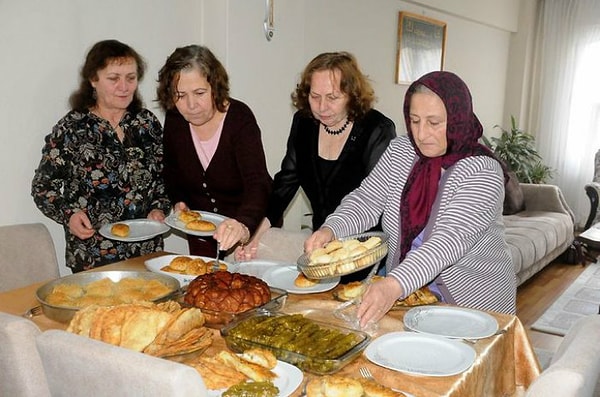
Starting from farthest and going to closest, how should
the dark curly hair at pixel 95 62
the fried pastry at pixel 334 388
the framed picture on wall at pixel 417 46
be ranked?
the framed picture on wall at pixel 417 46, the dark curly hair at pixel 95 62, the fried pastry at pixel 334 388

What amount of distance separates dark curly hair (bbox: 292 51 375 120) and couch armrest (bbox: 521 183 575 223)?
4066mm

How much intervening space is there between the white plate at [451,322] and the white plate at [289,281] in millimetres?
308

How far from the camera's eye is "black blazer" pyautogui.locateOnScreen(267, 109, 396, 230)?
2237 mm

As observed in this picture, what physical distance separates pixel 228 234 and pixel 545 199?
4.59 metres

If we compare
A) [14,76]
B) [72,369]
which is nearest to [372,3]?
[14,76]

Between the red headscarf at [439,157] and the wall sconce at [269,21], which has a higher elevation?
the wall sconce at [269,21]

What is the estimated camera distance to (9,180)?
2.58 m

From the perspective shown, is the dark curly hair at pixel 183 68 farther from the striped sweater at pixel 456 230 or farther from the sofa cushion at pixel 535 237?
the sofa cushion at pixel 535 237

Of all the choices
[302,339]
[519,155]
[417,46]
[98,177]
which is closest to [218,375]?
[302,339]

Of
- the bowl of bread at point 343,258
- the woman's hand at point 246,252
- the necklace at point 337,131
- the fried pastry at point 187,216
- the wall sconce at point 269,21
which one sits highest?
the wall sconce at point 269,21

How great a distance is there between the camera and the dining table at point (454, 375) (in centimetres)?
122

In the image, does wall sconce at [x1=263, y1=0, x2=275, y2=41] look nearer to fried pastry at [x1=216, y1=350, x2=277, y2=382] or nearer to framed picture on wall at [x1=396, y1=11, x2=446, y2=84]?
framed picture on wall at [x1=396, y1=11, x2=446, y2=84]

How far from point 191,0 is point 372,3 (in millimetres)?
1971

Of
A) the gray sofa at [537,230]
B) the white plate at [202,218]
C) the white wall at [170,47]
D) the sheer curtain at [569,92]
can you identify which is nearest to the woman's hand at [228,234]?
the white plate at [202,218]
